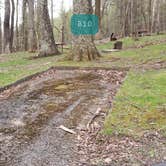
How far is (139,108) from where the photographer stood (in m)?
5.41

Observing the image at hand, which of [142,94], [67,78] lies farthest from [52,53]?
[142,94]

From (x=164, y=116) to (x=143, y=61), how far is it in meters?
5.75

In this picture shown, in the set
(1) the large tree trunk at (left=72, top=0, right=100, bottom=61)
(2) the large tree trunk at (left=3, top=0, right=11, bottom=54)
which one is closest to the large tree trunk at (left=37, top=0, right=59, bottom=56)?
(1) the large tree trunk at (left=72, top=0, right=100, bottom=61)

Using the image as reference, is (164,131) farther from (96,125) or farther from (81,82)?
(81,82)

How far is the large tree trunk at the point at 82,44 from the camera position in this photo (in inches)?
441

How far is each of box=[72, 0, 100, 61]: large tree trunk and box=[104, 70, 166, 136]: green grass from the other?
383 centimetres

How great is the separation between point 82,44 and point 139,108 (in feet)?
20.6

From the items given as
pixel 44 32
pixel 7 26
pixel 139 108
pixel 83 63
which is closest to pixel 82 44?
pixel 83 63

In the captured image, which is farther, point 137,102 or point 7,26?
point 7,26

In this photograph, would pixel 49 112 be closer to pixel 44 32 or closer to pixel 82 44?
pixel 82 44

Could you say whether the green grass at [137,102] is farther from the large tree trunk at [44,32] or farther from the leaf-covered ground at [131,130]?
the large tree trunk at [44,32]

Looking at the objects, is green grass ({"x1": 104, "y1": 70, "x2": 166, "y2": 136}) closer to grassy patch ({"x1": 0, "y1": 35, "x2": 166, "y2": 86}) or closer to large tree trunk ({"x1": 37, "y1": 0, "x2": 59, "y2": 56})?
grassy patch ({"x1": 0, "y1": 35, "x2": 166, "y2": 86})

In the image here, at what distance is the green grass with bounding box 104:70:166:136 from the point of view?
4582mm

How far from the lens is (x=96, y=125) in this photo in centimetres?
486
